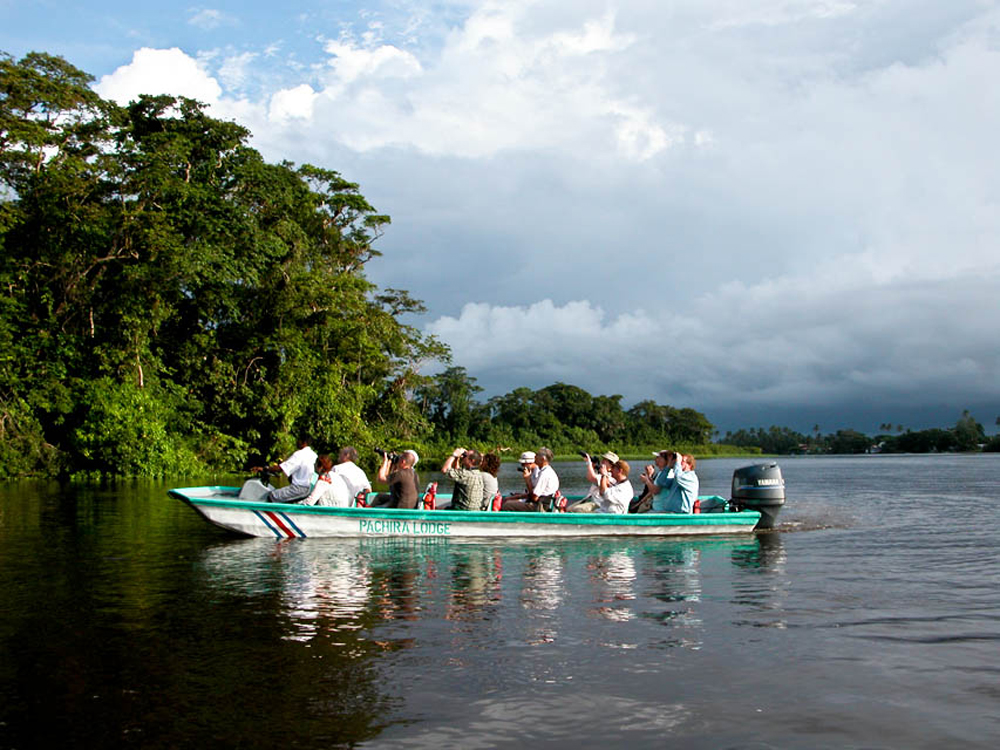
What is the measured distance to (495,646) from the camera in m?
7.35

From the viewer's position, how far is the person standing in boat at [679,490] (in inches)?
605

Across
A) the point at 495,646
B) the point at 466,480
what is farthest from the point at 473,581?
the point at 466,480

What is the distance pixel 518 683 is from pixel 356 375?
43799 mm

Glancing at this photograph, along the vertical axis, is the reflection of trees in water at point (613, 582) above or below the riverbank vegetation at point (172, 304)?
below

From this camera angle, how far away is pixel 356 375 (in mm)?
49250

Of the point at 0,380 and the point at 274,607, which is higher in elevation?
the point at 0,380

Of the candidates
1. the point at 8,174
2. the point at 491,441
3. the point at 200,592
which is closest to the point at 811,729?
the point at 200,592

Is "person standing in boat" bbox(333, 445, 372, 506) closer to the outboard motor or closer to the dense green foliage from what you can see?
the outboard motor

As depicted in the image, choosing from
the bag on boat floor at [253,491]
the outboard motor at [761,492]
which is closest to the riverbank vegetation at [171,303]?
the bag on boat floor at [253,491]

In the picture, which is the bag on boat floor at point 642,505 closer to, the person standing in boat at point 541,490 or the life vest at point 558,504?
the life vest at point 558,504

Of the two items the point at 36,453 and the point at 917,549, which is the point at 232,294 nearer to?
the point at 36,453

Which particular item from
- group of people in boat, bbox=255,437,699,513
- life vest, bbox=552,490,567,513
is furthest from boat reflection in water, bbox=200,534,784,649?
life vest, bbox=552,490,567,513

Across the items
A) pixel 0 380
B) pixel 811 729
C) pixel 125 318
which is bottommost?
pixel 811 729

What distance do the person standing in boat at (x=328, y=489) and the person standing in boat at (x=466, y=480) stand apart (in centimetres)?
173
